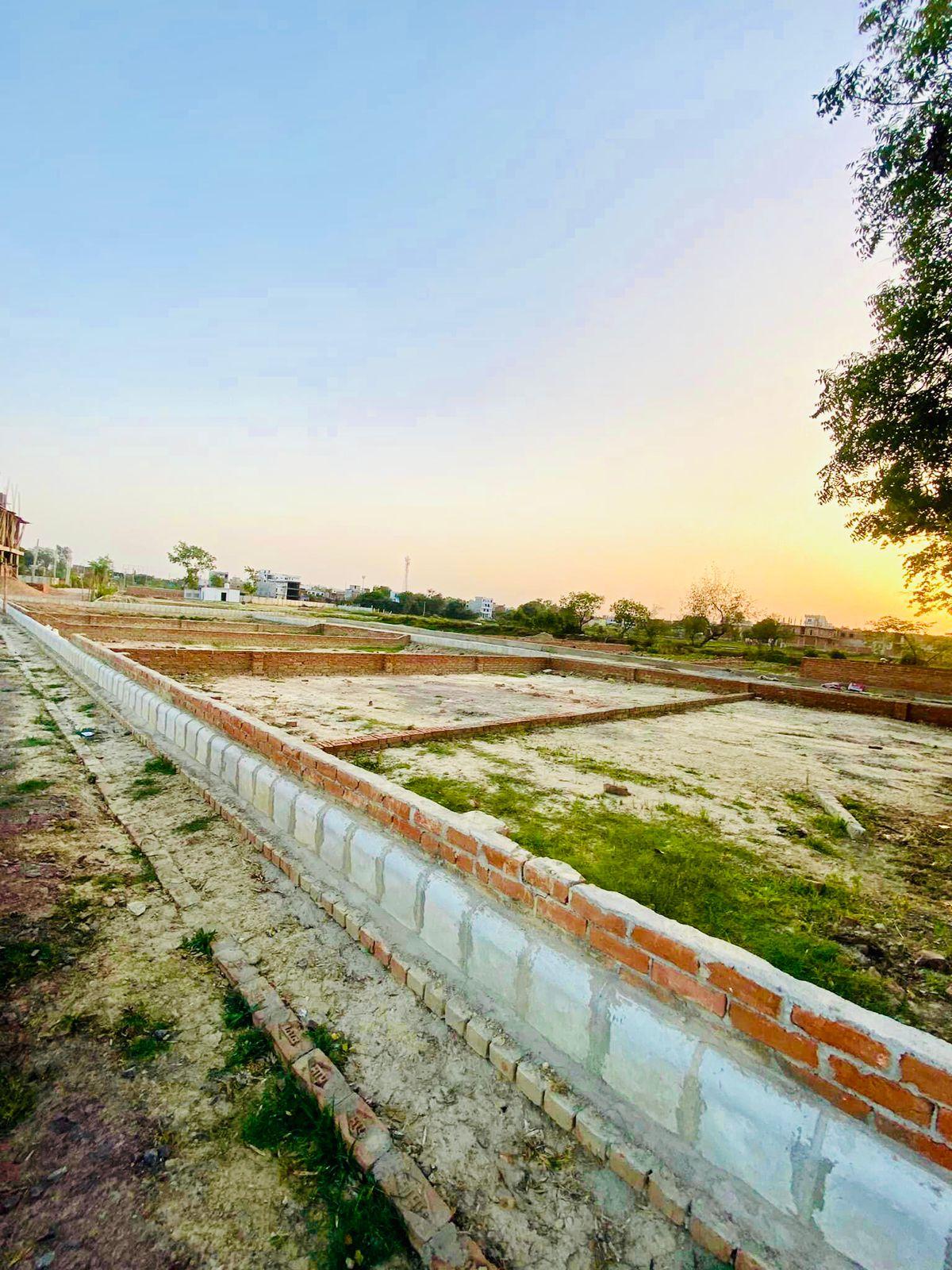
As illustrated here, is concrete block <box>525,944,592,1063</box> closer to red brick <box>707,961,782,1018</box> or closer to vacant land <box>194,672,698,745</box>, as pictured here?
Answer: red brick <box>707,961,782,1018</box>

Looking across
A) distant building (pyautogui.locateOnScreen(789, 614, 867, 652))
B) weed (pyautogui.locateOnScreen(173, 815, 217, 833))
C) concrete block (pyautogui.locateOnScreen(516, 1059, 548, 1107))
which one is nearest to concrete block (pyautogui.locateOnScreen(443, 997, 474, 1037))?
concrete block (pyautogui.locateOnScreen(516, 1059, 548, 1107))

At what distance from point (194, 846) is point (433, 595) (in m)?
93.0

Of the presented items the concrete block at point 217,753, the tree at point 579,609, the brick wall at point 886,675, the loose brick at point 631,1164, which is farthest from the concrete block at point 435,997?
the tree at point 579,609

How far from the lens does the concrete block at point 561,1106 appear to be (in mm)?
1728

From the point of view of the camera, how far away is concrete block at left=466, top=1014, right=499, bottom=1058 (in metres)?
2.01

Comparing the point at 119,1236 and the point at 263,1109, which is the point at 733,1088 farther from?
the point at 119,1236

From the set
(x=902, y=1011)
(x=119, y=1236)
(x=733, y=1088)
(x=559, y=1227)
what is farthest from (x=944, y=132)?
(x=119, y=1236)

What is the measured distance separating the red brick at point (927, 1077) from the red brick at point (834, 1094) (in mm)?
152

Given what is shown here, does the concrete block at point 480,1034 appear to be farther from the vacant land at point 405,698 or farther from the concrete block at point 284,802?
the vacant land at point 405,698

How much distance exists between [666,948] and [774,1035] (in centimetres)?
35

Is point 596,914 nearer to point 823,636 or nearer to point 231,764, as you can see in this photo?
point 231,764

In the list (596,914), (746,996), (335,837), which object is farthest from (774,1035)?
(335,837)

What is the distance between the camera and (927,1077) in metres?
1.31

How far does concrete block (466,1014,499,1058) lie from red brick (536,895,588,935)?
0.44 meters
